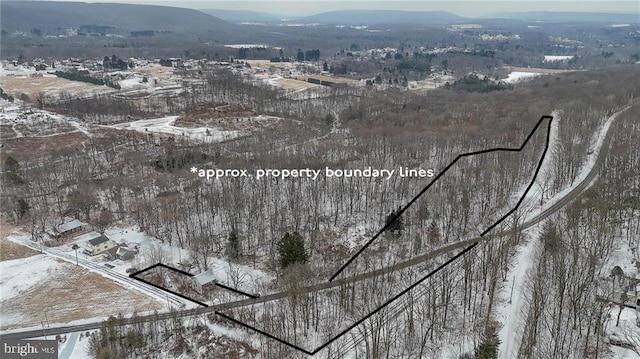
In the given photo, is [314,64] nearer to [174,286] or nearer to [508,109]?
[508,109]

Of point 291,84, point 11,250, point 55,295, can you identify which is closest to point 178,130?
point 11,250

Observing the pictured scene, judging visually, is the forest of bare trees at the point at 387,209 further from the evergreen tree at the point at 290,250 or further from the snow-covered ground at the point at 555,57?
the snow-covered ground at the point at 555,57

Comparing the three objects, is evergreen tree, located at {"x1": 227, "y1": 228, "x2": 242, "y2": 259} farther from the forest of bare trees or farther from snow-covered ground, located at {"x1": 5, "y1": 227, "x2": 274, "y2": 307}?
snow-covered ground, located at {"x1": 5, "y1": 227, "x2": 274, "y2": 307}

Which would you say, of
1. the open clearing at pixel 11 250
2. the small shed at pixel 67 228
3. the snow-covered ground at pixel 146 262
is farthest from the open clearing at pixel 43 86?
the snow-covered ground at pixel 146 262

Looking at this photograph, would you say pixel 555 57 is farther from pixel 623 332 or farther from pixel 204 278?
pixel 204 278

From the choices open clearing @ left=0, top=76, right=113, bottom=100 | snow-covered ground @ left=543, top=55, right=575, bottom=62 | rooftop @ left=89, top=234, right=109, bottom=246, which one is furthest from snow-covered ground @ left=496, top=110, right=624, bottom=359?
snow-covered ground @ left=543, top=55, right=575, bottom=62

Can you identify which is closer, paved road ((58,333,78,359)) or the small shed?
paved road ((58,333,78,359))

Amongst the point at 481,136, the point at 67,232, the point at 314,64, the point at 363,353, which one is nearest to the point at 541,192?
the point at 481,136

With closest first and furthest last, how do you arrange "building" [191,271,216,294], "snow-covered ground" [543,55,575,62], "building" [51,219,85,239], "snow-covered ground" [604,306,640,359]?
"snow-covered ground" [604,306,640,359], "building" [191,271,216,294], "building" [51,219,85,239], "snow-covered ground" [543,55,575,62]
